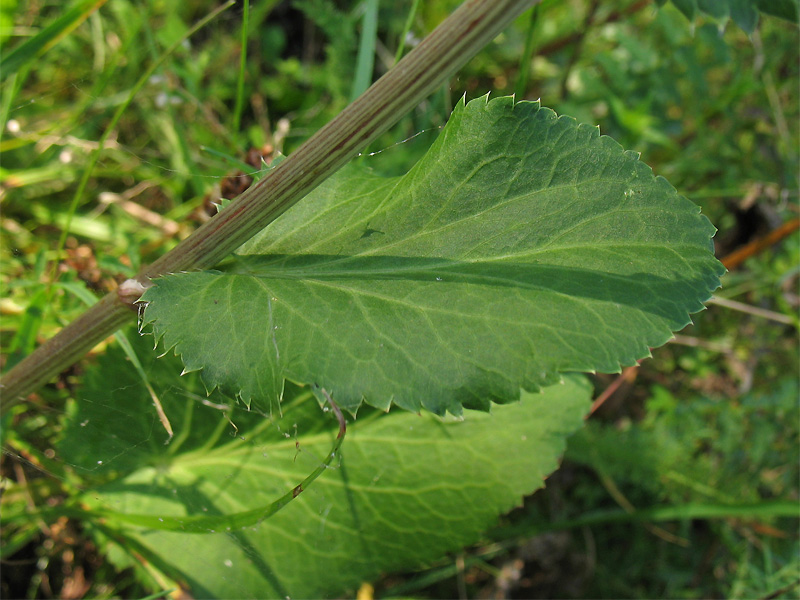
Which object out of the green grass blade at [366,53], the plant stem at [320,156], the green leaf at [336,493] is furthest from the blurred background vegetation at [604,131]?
the plant stem at [320,156]

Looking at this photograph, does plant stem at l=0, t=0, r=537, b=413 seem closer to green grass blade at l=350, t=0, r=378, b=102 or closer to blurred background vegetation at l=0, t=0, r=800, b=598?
blurred background vegetation at l=0, t=0, r=800, b=598

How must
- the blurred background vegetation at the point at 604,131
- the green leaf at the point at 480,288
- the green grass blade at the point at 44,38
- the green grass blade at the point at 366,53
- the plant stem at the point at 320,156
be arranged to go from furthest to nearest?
the blurred background vegetation at the point at 604,131, the green grass blade at the point at 366,53, the green grass blade at the point at 44,38, the green leaf at the point at 480,288, the plant stem at the point at 320,156

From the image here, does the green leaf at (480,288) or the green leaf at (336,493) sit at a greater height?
the green leaf at (480,288)

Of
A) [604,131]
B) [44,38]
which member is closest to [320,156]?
[44,38]

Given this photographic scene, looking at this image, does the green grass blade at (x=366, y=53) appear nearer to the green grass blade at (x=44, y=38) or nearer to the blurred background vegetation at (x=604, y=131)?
the blurred background vegetation at (x=604, y=131)

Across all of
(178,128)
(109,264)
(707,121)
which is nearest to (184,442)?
(109,264)

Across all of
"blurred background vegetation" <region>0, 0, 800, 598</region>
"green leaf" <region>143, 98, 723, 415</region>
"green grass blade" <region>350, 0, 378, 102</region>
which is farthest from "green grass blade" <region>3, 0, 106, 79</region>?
"green leaf" <region>143, 98, 723, 415</region>

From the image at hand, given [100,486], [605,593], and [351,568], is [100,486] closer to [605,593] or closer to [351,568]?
[351,568]
